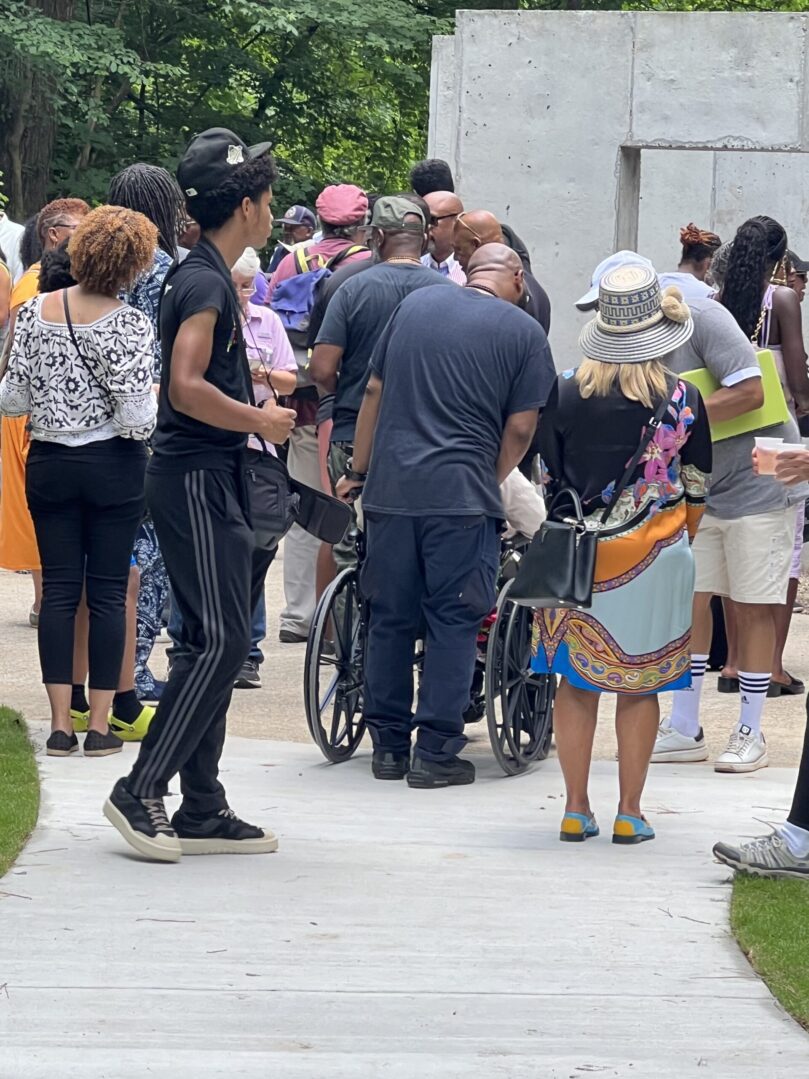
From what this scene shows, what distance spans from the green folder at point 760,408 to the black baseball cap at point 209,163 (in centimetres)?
256

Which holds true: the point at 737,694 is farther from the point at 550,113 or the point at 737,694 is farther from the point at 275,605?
the point at 550,113

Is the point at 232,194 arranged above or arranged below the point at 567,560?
above

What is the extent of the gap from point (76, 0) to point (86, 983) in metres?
18.1

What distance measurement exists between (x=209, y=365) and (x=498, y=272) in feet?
6.24

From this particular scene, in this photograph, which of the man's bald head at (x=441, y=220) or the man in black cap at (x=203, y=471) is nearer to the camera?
the man in black cap at (x=203, y=471)

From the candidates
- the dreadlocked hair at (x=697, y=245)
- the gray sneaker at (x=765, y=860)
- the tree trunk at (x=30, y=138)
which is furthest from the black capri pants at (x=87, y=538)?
the tree trunk at (x=30, y=138)

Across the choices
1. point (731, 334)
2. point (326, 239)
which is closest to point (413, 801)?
point (731, 334)

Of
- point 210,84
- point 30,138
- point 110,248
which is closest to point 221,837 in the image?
point 110,248

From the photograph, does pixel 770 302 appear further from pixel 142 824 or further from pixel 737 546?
pixel 142 824

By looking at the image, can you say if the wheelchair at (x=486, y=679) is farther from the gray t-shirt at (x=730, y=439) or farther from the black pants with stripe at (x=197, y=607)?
the black pants with stripe at (x=197, y=607)

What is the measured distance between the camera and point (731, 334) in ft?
24.4

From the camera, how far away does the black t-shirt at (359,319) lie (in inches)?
320

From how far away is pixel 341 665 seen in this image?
24.2 feet

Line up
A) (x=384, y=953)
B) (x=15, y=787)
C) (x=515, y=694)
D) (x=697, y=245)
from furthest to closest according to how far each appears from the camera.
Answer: (x=697, y=245) → (x=515, y=694) → (x=15, y=787) → (x=384, y=953)
